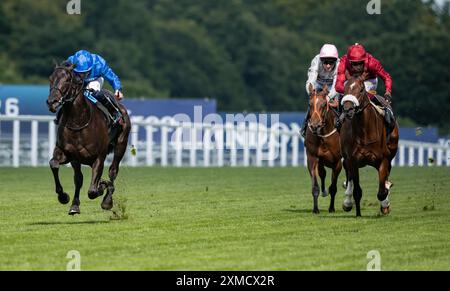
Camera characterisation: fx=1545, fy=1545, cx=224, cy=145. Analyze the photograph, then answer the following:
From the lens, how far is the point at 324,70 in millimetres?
19203

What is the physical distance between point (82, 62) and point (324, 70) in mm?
3215

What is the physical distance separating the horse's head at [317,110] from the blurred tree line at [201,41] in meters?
47.4

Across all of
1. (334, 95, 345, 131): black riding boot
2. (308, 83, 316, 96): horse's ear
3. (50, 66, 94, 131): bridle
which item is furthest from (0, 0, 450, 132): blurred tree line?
(50, 66, 94, 131): bridle

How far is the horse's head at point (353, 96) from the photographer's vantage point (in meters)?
17.0

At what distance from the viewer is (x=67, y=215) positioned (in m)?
18.0

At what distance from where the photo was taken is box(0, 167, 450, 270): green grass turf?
1305 centimetres

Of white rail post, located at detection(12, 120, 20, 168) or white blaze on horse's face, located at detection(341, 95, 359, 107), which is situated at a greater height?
white blaze on horse's face, located at detection(341, 95, 359, 107)

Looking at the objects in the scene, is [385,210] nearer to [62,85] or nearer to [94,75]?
[94,75]

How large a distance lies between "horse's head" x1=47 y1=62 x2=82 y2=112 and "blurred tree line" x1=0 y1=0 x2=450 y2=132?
49042mm

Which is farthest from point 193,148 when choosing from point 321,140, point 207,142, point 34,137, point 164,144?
point 321,140

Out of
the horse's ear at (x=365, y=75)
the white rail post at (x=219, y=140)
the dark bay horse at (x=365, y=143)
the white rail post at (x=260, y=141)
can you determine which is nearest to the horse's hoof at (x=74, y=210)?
the dark bay horse at (x=365, y=143)

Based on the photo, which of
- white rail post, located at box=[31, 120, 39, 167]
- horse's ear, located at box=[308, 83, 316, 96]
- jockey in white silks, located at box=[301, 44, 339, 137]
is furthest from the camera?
white rail post, located at box=[31, 120, 39, 167]

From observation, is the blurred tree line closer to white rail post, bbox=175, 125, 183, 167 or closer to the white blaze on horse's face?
white rail post, bbox=175, 125, 183, 167
